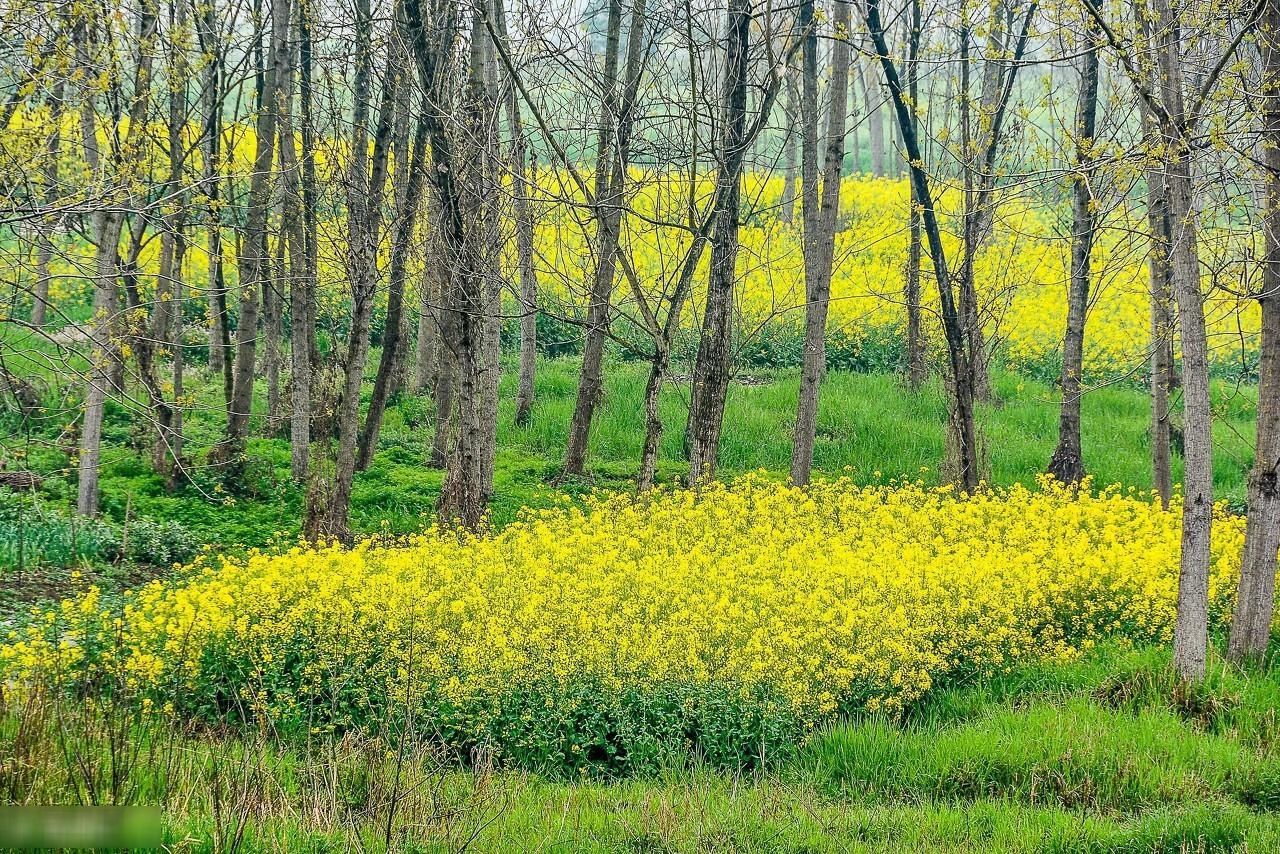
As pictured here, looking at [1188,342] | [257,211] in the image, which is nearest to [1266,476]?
[1188,342]

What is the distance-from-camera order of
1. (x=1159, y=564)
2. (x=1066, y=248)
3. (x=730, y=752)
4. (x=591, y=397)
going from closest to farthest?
1. (x=730, y=752)
2. (x=1159, y=564)
3. (x=591, y=397)
4. (x=1066, y=248)

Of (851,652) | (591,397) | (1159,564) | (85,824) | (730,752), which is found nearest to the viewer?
(85,824)

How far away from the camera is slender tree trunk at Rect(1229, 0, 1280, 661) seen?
6492mm

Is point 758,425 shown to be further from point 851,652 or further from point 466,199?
point 851,652

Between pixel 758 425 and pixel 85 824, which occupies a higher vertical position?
pixel 758 425

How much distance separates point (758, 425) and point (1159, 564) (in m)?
7.21

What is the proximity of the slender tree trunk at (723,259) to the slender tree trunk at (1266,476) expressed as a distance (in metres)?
4.70

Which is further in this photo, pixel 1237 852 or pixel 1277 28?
pixel 1277 28

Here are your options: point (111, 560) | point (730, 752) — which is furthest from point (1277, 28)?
point (111, 560)

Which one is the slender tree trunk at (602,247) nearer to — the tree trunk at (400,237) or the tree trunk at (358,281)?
the tree trunk at (400,237)

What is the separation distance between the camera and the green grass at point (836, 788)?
400 cm

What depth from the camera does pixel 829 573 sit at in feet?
25.7

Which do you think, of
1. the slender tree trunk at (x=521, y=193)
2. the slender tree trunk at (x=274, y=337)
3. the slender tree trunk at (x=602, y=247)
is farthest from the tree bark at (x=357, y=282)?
the slender tree trunk at (x=274, y=337)

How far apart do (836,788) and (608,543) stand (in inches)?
141
